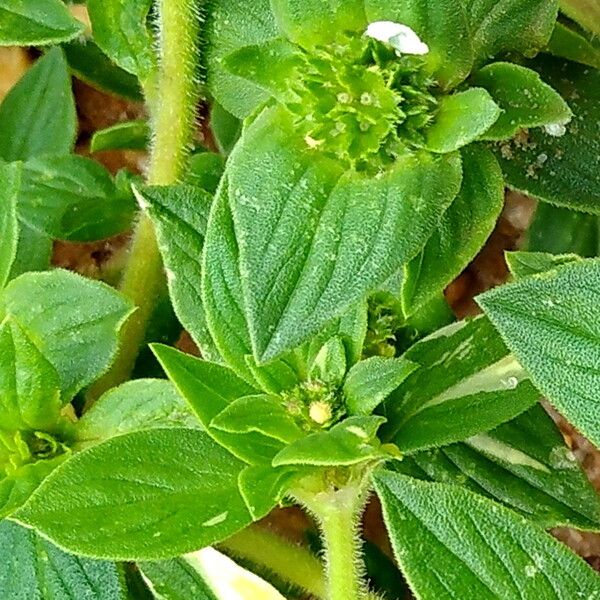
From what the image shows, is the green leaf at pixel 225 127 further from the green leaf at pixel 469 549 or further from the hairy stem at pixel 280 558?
the green leaf at pixel 469 549

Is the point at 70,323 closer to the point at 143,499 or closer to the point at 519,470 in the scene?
the point at 143,499

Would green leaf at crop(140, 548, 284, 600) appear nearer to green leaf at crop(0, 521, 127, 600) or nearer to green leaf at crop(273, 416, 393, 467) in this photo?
green leaf at crop(0, 521, 127, 600)

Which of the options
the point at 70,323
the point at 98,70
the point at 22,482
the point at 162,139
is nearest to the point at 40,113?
the point at 98,70

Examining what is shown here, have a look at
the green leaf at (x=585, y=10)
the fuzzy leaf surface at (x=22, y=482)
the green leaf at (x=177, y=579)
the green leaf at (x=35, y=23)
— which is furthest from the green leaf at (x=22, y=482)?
the green leaf at (x=585, y=10)

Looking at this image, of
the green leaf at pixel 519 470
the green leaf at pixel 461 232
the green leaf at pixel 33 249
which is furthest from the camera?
the green leaf at pixel 33 249

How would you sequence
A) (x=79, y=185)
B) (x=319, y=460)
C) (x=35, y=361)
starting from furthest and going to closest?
(x=79, y=185)
(x=35, y=361)
(x=319, y=460)

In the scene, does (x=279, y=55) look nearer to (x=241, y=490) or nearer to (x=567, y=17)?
(x=241, y=490)

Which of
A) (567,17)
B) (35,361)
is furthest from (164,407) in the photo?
(567,17)
